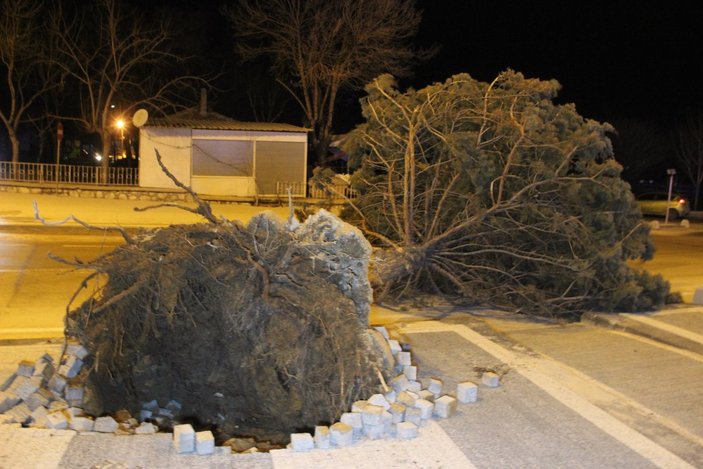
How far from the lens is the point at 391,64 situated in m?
24.5

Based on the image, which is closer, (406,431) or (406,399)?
(406,431)

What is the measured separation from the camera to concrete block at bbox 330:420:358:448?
431 cm

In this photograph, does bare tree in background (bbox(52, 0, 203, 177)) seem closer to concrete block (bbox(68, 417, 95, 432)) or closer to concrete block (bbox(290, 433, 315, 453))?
concrete block (bbox(68, 417, 95, 432))

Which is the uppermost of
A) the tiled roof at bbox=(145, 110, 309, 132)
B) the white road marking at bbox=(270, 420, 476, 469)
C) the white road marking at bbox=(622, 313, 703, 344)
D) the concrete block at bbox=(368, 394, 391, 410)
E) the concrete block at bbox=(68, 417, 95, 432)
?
the tiled roof at bbox=(145, 110, 309, 132)

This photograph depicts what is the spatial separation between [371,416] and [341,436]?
282mm

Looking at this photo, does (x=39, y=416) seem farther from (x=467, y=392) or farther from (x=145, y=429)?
(x=467, y=392)

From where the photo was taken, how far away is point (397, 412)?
4.67m

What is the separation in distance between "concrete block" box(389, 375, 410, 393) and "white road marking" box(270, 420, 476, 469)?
776 mm

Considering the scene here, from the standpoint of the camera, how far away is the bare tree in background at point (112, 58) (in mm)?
25297

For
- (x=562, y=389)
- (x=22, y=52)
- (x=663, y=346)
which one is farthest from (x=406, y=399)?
(x=22, y=52)

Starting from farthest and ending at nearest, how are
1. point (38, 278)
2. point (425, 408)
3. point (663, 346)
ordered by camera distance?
point (38, 278), point (663, 346), point (425, 408)

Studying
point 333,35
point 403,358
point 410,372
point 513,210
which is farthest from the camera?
point 333,35

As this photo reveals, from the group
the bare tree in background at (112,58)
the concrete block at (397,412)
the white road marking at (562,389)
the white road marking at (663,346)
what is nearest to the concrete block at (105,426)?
the concrete block at (397,412)

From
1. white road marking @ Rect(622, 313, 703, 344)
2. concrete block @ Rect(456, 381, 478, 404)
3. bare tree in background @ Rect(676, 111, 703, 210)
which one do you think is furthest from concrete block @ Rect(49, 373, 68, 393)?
bare tree in background @ Rect(676, 111, 703, 210)
